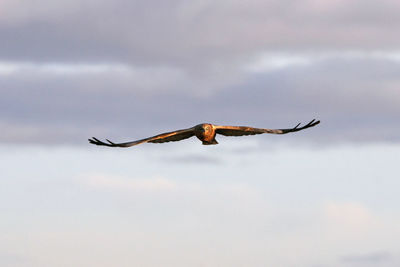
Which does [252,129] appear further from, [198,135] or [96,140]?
[96,140]

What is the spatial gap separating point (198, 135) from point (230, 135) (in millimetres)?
4735

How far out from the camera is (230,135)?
76.6 meters

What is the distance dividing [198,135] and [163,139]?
3500 mm

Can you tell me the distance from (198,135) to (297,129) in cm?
784

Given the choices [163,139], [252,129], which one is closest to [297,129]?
[252,129]

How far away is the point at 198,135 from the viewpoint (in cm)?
7250

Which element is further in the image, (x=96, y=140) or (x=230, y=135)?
(x=230, y=135)

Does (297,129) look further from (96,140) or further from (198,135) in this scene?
(96,140)

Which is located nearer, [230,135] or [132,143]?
[132,143]

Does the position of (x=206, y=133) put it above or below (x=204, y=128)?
below

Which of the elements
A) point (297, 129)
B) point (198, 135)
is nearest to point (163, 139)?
point (198, 135)

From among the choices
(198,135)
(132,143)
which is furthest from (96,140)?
(198,135)

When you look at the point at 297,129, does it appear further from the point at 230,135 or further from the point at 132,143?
the point at 132,143

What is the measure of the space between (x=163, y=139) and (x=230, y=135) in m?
5.35
